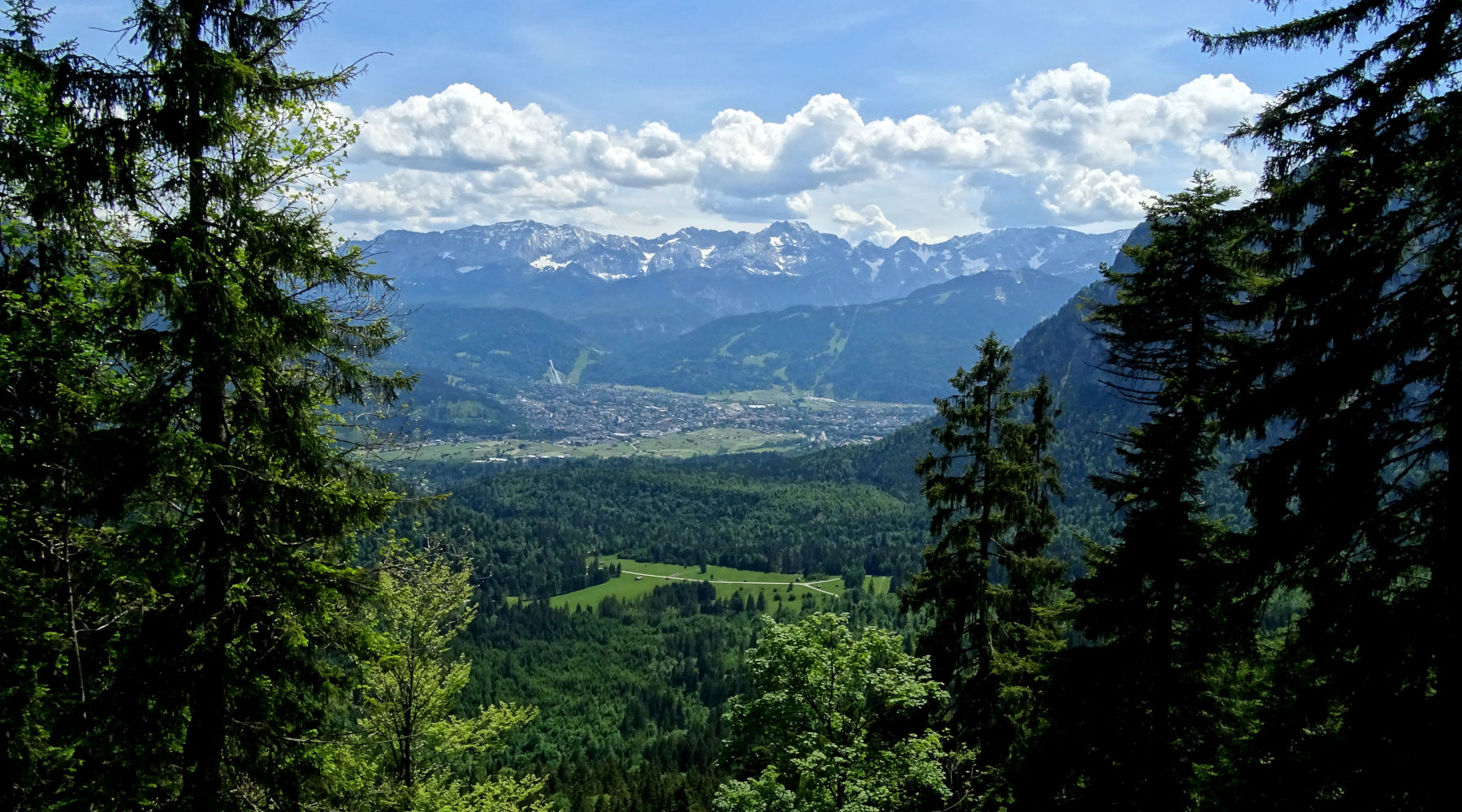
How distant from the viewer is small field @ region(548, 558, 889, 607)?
145m

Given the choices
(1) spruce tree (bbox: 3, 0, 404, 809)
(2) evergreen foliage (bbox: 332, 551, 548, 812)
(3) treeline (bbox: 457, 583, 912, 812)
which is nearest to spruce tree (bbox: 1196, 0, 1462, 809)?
(1) spruce tree (bbox: 3, 0, 404, 809)

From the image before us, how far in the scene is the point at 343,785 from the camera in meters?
12.0

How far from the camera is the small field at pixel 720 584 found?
474 feet

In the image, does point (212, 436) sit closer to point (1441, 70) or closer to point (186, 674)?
point (186, 674)

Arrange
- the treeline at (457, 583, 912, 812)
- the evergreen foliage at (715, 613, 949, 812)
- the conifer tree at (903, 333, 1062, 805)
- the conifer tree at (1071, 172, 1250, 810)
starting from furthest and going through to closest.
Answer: the treeline at (457, 583, 912, 812)
the conifer tree at (903, 333, 1062, 805)
the conifer tree at (1071, 172, 1250, 810)
the evergreen foliage at (715, 613, 949, 812)

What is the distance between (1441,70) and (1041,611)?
47.2 ft

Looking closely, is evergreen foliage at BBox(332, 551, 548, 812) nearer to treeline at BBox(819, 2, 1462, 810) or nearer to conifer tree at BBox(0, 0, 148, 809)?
conifer tree at BBox(0, 0, 148, 809)

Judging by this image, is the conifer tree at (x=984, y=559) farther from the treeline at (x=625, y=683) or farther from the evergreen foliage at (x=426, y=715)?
the treeline at (x=625, y=683)

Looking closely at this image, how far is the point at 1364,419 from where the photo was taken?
27.2 ft

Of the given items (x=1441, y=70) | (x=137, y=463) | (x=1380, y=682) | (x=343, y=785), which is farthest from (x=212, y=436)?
(x=1441, y=70)

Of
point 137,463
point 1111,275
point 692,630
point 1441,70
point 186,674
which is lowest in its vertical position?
point 692,630

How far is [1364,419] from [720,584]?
14958 cm

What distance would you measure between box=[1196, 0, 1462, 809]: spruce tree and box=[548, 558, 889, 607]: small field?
135478mm

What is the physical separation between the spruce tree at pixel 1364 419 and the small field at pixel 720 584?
135m
